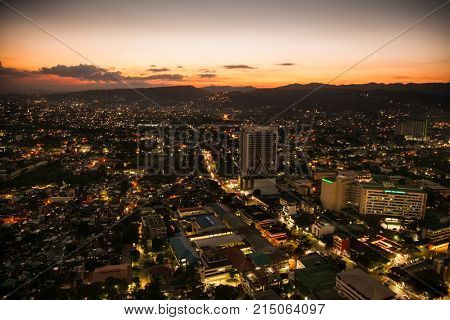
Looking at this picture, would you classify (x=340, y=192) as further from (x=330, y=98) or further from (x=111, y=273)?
(x=330, y=98)

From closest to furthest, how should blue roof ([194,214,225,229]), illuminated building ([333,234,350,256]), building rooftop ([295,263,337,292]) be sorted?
building rooftop ([295,263,337,292])
illuminated building ([333,234,350,256])
blue roof ([194,214,225,229])

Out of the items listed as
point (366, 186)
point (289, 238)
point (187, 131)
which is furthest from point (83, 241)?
point (187, 131)

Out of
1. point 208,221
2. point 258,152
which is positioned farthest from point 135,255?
point 258,152

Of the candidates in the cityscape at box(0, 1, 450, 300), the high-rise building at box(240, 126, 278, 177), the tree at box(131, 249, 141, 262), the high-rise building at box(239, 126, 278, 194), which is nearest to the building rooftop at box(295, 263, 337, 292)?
the cityscape at box(0, 1, 450, 300)

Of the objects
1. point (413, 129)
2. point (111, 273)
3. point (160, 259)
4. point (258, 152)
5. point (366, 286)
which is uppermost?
point (413, 129)

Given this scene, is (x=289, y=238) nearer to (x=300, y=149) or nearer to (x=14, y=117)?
(x=300, y=149)

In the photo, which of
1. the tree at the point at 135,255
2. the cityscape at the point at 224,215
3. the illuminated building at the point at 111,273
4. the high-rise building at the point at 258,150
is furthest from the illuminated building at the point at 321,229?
the high-rise building at the point at 258,150

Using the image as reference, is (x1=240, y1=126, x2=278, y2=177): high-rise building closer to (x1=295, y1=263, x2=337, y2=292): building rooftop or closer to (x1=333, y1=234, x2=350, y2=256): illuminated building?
(x1=333, y1=234, x2=350, y2=256): illuminated building
